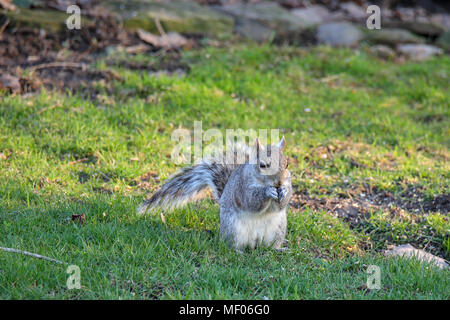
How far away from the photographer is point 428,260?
311 centimetres

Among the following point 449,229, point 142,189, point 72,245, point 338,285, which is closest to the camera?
point 338,285

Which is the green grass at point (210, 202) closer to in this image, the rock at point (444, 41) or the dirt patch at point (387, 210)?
the dirt patch at point (387, 210)

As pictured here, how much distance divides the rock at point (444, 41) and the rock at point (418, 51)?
0.23m

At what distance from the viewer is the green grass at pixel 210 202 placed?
8.81 feet

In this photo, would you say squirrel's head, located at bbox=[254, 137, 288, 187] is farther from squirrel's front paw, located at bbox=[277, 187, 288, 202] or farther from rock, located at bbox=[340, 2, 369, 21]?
rock, located at bbox=[340, 2, 369, 21]

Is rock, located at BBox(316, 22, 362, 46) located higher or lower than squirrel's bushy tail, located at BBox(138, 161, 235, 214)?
higher

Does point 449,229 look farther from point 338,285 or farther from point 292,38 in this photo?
point 292,38

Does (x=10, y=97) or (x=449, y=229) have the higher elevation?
(x=10, y=97)

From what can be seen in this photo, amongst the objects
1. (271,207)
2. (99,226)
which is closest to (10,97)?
(99,226)

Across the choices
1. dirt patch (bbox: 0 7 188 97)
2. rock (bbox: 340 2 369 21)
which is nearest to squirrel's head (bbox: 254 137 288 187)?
dirt patch (bbox: 0 7 188 97)

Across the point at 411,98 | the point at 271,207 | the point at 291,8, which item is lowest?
the point at 271,207

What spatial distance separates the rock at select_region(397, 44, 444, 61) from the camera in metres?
7.25
